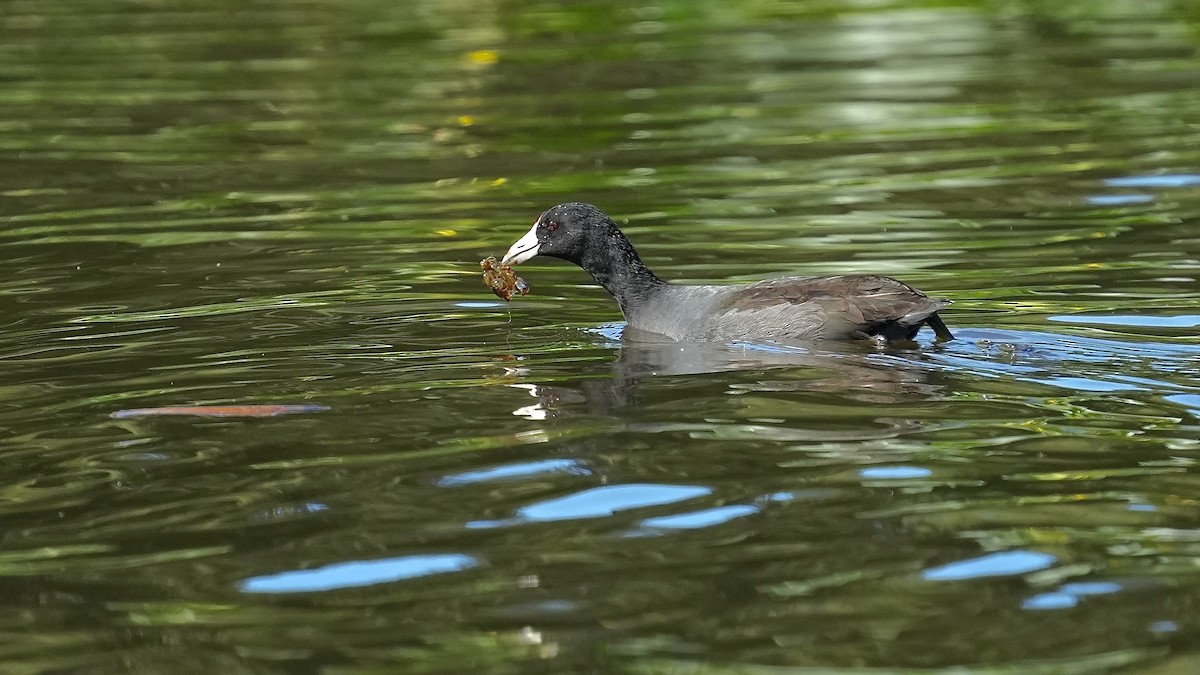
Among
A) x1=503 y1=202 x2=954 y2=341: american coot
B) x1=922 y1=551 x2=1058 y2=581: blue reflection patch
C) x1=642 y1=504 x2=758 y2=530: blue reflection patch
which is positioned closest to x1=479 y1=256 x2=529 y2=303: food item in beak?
x1=503 y1=202 x2=954 y2=341: american coot

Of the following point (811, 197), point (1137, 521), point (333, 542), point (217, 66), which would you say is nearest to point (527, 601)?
point (333, 542)

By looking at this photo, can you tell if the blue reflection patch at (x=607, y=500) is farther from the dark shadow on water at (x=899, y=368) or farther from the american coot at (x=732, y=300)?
the american coot at (x=732, y=300)

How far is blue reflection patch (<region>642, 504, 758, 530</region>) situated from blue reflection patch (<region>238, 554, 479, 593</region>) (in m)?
0.56

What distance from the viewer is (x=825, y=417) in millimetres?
6371

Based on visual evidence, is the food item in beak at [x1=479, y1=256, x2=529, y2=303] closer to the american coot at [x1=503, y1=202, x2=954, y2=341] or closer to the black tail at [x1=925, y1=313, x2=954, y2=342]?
the american coot at [x1=503, y1=202, x2=954, y2=341]

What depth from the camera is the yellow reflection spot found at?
18094mm

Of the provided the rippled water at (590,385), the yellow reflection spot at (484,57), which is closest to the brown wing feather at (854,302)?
the rippled water at (590,385)

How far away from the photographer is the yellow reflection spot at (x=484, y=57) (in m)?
18.1

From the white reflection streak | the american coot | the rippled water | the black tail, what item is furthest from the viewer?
the black tail

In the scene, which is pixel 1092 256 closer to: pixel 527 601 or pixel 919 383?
pixel 919 383

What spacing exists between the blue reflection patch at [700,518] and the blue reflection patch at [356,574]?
561 mm

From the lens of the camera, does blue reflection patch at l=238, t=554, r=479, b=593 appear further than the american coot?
No

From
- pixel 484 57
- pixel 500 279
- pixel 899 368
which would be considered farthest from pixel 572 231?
pixel 484 57

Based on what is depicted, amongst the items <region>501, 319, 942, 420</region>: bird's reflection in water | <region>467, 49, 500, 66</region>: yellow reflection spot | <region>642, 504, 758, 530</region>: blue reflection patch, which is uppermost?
<region>642, 504, 758, 530</region>: blue reflection patch
